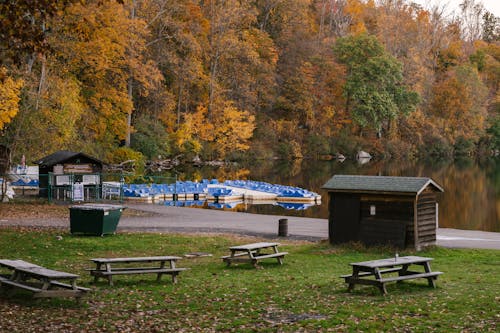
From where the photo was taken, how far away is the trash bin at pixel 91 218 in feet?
81.9

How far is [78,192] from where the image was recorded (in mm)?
37688

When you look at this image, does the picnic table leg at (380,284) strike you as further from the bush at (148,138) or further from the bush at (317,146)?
the bush at (317,146)

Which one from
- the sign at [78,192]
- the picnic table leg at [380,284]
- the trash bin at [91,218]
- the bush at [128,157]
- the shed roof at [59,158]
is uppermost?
the bush at [128,157]

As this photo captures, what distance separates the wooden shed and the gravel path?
2.60 metres

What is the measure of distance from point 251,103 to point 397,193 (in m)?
77.2

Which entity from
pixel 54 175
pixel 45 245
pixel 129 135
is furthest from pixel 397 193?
pixel 129 135

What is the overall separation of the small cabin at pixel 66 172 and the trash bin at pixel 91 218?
1233 centimetres

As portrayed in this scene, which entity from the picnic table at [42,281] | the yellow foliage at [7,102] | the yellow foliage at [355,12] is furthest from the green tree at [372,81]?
the picnic table at [42,281]

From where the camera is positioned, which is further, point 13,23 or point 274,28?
point 274,28

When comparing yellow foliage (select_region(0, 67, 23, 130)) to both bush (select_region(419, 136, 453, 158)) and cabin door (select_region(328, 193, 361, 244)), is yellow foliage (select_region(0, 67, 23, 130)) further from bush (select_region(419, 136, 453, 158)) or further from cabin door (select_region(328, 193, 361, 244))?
bush (select_region(419, 136, 453, 158))

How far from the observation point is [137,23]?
221 feet

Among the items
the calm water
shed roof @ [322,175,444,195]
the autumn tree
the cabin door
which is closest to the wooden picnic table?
shed roof @ [322,175,444,195]

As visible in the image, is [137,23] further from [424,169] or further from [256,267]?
[256,267]

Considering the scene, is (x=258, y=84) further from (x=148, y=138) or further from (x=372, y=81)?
(x=148, y=138)
